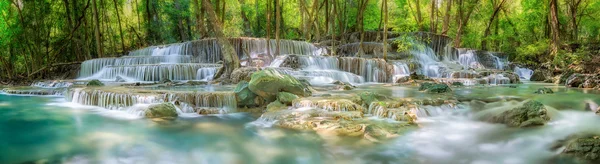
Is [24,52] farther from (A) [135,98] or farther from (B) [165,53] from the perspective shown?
(A) [135,98]

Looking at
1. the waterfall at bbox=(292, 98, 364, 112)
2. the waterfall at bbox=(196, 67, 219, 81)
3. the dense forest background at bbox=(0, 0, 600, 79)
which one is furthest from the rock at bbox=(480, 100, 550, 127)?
the waterfall at bbox=(196, 67, 219, 81)

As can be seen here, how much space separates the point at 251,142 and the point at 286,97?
266cm

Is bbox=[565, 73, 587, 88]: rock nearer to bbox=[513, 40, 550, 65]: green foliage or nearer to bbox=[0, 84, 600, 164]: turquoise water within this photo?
bbox=[0, 84, 600, 164]: turquoise water

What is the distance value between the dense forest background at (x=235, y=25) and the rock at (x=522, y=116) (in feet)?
33.7

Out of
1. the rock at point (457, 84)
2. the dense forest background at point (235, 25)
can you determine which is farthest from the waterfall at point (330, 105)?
the rock at point (457, 84)

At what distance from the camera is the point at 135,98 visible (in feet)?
26.8

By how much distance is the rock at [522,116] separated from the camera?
6.01 metres

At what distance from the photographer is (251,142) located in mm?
5383

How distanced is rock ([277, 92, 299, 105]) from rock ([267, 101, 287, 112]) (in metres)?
0.10

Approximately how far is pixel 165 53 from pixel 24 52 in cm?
625

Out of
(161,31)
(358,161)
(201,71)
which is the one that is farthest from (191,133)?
(161,31)

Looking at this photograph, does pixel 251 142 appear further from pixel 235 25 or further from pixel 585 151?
pixel 235 25

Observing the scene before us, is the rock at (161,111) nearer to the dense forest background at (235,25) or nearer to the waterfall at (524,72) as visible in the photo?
Answer: the dense forest background at (235,25)

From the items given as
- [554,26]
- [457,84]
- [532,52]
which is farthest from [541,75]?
[457,84]
